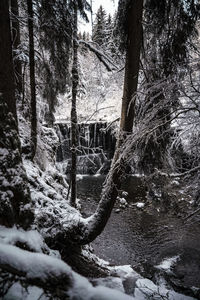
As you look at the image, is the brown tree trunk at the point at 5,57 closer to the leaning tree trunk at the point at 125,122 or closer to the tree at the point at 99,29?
the leaning tree trunk at the point at 125,122

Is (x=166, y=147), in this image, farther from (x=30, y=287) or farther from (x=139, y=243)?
(x=139, y=243)

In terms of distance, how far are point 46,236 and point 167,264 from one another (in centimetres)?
570

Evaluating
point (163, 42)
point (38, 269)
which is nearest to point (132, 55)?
point (163, 42)

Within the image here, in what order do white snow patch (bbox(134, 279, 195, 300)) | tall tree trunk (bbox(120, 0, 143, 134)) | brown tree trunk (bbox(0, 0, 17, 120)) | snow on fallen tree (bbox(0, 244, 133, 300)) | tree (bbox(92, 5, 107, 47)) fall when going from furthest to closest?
tree (bbox(92, 5, 107, 47)), white snow patch (bbox(134, 279, 195, 300)), tall tree trunk (bbox(120, 0, 143, 134)), brown tree trunk (bbox(0, 0, 17, 120)), snow on fallen tree (bbox(0, 244, 133, 300))

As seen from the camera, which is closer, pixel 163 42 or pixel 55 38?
pixel 163 42

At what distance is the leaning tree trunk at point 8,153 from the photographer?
2.51 metres

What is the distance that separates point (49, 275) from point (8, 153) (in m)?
1.76

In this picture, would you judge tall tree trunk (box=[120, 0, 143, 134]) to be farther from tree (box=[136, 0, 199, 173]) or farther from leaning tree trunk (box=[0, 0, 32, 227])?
leaning tree trunk (box=[0, 0, 32, 227])

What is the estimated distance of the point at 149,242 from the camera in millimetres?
9359

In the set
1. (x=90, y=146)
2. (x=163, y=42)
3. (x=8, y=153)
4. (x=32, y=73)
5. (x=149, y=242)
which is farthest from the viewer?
(x=90, y=146)

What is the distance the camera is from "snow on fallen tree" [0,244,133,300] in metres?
1.23

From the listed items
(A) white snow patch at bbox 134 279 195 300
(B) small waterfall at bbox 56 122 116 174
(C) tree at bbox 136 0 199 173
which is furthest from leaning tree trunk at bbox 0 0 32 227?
(B) small waterfall at bbox 56 122 116 174

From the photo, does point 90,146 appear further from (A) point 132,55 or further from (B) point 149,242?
(A) point 132,55

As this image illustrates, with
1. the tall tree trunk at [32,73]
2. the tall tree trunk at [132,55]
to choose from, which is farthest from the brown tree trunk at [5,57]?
the tall tree trunk at [132,55]
